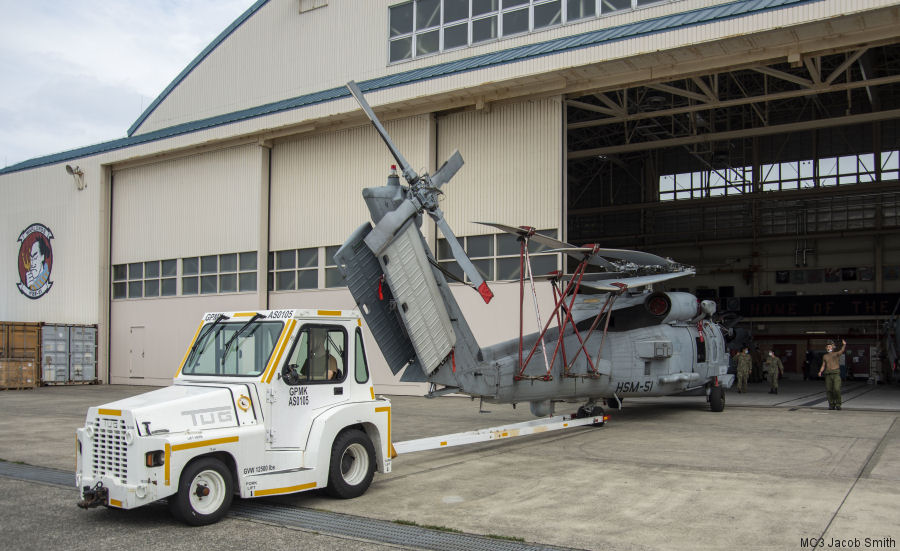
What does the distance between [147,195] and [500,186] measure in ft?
54.9

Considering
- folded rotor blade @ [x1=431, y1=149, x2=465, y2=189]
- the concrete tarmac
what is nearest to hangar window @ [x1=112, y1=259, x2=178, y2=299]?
the concrete tarmac

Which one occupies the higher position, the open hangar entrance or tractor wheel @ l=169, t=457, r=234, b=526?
the open hangar entrance

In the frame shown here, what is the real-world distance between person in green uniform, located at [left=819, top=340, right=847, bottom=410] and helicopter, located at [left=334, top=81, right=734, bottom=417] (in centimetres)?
251

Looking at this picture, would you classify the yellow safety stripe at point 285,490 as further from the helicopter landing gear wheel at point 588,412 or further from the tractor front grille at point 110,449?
the helicopter landing gear wheel at point 588,412

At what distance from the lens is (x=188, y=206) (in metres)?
29.4

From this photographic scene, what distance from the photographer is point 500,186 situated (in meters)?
22.9

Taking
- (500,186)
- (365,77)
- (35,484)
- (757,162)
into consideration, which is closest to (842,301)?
(757,162)

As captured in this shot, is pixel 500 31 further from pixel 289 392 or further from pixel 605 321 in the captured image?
pixel 289 392

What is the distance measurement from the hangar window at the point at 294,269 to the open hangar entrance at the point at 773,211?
1202 centimetres

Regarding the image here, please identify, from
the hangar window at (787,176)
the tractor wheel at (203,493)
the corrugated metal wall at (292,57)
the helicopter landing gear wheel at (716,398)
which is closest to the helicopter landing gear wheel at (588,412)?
the helicopter landing gear wheel at (716,398)

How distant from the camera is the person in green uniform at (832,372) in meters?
17.8

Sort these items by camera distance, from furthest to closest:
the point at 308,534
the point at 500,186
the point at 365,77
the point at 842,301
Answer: the point at 842,301, the point at 365,77, the point at 500,186, the point at 308,534

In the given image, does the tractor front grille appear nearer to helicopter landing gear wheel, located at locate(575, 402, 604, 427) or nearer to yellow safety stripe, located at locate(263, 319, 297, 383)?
yellow safety stripe, located at locate(263, 319, 297, 383)

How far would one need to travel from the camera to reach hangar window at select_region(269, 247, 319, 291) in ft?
86.1
